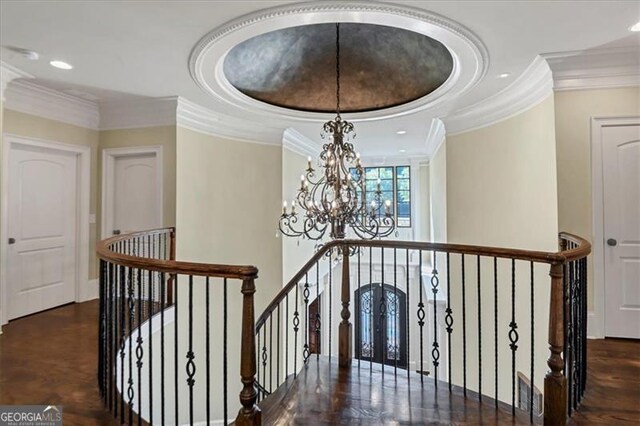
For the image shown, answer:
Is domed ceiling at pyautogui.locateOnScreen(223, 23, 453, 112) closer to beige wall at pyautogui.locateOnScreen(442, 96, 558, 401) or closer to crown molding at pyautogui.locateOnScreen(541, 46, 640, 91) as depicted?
crown molding at pyautogui.locateOnScreen(541, 46, 640, 91)

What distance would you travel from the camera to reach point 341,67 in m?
4.36

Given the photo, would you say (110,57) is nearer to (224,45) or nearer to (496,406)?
(224,45)

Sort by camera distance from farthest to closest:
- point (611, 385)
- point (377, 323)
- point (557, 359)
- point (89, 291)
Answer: point (377, 323) < point (89, 291) < point (611, 385) < point (557, 359)

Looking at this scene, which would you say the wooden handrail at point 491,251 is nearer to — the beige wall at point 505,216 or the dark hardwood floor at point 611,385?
the beige wall at point 505,216

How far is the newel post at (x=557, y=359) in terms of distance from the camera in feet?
6.21

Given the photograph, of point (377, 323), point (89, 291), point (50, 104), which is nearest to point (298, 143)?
point (50, 104)

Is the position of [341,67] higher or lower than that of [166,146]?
higher

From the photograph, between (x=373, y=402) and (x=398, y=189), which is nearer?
(x=373, y=402)

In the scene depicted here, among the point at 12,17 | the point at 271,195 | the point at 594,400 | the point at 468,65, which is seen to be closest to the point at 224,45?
the point at 12,17

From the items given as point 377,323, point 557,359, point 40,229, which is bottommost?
point 377,323

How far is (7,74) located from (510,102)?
529 centimetres

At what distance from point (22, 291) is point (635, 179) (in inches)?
254

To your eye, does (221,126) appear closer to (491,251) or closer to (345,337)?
(345,337)

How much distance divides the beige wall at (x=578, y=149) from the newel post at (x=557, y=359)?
163 centimetres
